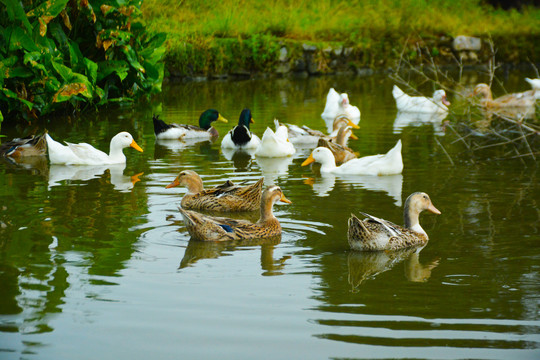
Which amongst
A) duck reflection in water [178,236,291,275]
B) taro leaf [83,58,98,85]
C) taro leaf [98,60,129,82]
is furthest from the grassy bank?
duck reflection in water [178,236,291,275]

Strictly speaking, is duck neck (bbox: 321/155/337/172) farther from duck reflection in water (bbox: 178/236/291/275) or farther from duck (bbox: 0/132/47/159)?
duck (bbox: 0/132/47/159)

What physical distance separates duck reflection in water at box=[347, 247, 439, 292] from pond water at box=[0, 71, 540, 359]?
2cm

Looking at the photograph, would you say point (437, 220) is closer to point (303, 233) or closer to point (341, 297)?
point (303, 233)

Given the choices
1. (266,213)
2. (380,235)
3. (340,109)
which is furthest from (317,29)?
(380,235)

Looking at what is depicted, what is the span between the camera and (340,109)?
711 inches

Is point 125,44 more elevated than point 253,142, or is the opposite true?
point 125,44

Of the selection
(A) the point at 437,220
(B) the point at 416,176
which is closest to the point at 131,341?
(A) the point at 437,220

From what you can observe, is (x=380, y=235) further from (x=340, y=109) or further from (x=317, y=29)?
(x=317, y=29)

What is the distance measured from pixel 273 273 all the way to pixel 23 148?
7010 mm

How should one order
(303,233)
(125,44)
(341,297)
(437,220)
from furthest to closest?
1. (125,44)
2. (437,220)
3. (303,233)
4. (341,297)

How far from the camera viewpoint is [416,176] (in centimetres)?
1133

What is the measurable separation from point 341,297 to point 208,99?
1566cm

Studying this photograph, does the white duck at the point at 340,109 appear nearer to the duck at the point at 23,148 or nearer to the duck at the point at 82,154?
the duck at the point at 82,154

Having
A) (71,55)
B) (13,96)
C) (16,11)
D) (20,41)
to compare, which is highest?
(16,11)
